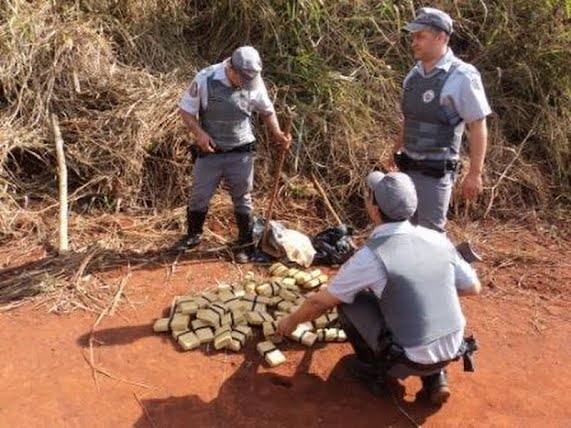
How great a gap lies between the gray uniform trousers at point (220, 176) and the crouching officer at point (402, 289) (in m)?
1.57

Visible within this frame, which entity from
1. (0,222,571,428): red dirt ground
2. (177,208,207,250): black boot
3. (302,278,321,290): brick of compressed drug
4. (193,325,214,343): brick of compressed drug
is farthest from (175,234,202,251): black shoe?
(193,325,214,343): brick of compressed drug

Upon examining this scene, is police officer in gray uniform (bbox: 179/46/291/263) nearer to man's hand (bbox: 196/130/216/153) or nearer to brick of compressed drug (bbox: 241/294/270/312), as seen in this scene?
man's hand (bbox: 196/130/216/153)

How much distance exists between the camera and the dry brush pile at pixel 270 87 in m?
5.27

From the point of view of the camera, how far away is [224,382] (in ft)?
11.0

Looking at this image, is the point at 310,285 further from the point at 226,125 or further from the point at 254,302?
the point at 226,125

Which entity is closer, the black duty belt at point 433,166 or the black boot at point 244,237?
the black duty belt at point 433,166

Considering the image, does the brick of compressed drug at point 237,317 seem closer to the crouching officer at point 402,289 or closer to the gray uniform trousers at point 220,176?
the crouching officer at point 402,289

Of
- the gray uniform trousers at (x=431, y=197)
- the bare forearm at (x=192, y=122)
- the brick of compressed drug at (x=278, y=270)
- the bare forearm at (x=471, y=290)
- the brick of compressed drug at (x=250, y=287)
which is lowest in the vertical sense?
the brick of compressed drug at (x=278, y=270)

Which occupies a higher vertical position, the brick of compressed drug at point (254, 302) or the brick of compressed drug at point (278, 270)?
the brick of compressed drug at point (254, 302)

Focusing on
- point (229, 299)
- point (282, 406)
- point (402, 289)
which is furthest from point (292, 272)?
point (402, 289)

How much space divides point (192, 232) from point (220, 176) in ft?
1.79

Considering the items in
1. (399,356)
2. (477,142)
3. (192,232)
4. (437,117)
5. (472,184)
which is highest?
(437,117)

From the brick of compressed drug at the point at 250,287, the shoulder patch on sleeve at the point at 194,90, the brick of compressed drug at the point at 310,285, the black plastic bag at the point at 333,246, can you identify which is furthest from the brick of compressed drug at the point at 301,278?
the shoulder patch on sleeve at the point at 194,90

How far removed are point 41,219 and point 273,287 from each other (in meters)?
2.11
